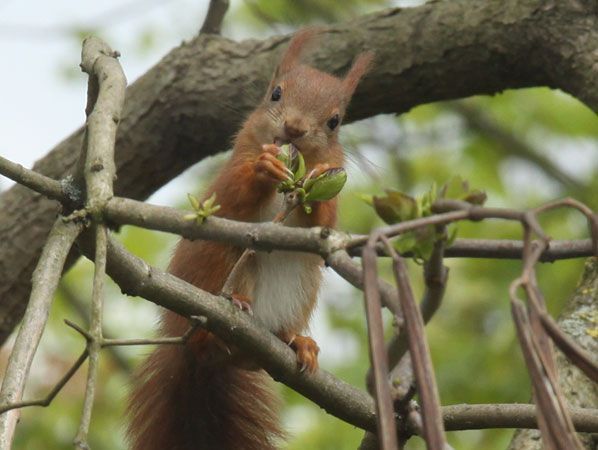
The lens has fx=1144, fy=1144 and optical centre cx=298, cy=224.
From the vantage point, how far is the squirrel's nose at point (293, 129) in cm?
291

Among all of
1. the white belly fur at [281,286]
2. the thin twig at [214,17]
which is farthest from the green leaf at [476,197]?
the thin twig at [214,17]

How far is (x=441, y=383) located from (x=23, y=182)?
2786 millimetres

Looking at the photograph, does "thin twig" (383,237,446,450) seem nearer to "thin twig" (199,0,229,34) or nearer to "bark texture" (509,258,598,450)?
"bark texture" (509,258,598,450)

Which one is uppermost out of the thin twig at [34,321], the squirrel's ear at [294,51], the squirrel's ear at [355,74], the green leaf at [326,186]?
the squirrel's ear at [294,51]

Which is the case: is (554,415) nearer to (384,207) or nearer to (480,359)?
(384,207)

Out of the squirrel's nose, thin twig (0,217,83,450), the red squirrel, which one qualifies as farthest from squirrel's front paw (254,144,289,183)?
thin twig (0,217,83,450)

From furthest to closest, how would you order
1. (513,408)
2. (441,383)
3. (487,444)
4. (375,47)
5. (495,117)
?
(495,117) < (487,444) < (441,383) < (375,47) < (513,408)

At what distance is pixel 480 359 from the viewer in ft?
14.9

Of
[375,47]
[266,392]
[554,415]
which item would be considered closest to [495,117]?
[375,47]

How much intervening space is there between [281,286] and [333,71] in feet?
3.44

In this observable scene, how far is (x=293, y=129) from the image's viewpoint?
9.55ft

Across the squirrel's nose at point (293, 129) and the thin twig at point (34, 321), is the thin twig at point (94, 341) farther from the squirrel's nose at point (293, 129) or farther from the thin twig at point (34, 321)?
the squirrel's nose at point (293, 129)

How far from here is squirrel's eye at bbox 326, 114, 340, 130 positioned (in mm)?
3215

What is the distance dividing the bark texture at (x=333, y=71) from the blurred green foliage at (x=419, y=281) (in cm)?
28
